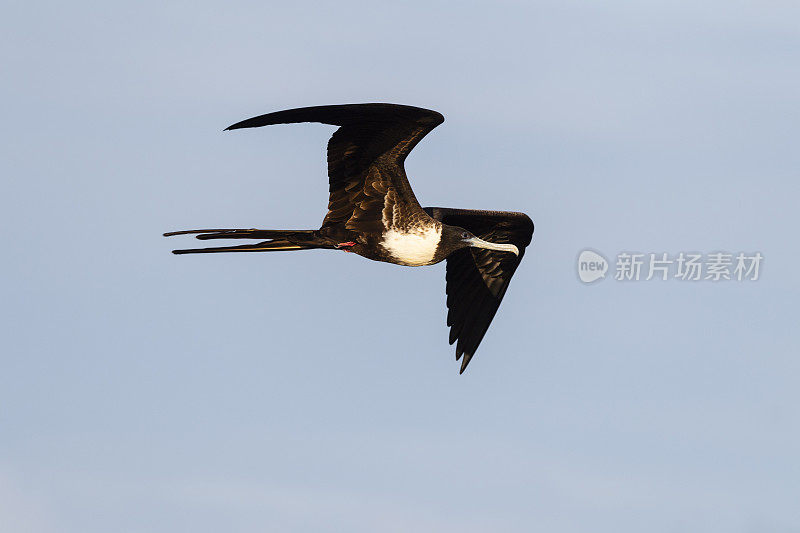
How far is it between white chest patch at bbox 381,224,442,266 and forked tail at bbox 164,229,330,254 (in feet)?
1.95

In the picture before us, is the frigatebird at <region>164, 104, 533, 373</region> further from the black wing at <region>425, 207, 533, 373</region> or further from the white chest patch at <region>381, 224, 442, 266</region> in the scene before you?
the black wing at <region>425, 207, 533, 373</region>

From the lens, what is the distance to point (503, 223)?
531 inches

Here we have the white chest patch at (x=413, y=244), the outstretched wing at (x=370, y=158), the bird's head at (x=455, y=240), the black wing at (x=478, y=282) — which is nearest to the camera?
the outstretched wing at (x=370, y=158)

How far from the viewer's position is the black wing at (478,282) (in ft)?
44.9

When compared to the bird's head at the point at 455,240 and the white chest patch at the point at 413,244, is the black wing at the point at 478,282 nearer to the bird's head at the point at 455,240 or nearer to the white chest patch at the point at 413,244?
the bird's head at the point at 455,240

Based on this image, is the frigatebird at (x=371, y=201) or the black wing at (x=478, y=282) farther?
the black wing at (x=478, y=282)

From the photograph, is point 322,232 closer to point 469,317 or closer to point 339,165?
point 339,165

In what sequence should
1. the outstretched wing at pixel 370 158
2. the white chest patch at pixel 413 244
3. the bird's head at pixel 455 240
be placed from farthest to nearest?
the bird's head at pixel 455 240, the white chest patch at pixel 413 244, the outstretched wing at pixel 370 158

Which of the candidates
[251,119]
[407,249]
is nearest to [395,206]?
[407,249]

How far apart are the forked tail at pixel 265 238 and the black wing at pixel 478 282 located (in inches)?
99.8

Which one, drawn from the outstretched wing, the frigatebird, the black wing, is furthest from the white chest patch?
the black wing

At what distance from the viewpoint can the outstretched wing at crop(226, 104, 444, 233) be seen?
411 inches

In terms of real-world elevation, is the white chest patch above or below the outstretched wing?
below

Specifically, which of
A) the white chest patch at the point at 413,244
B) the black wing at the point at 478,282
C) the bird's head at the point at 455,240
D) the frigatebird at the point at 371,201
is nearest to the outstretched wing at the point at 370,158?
the frigatebird at the point at 371,201
